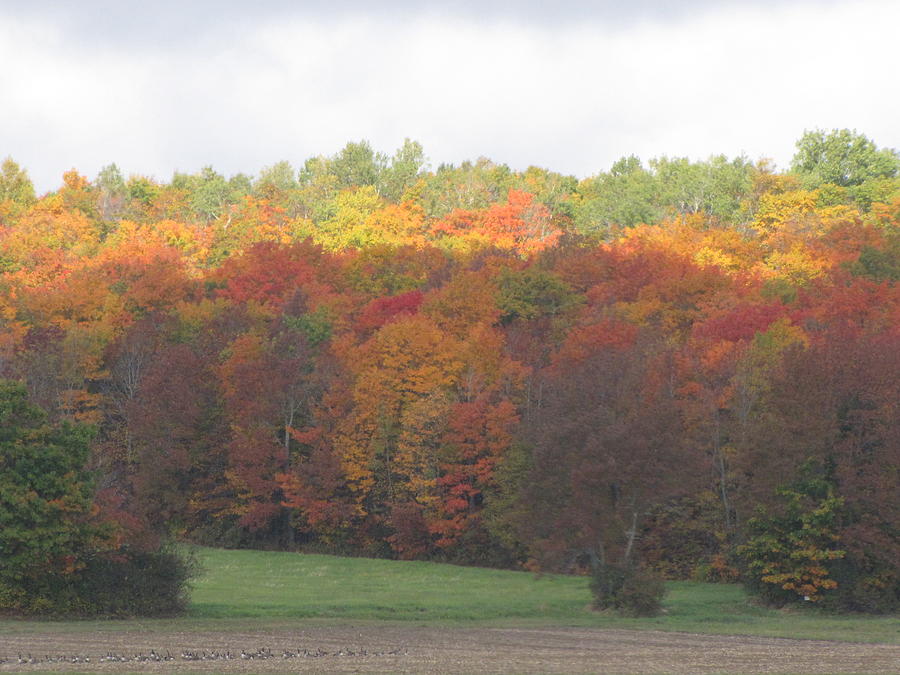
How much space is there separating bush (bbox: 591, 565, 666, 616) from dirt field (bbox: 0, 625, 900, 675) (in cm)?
522

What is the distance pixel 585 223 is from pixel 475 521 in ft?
229

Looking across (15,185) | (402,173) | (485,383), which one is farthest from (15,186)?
(485,383)

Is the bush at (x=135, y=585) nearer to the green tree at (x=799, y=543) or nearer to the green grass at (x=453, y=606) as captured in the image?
the green grass at (x=453, y=606)

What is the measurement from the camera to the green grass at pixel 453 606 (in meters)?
40.5

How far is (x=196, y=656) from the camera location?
30969 millimetres

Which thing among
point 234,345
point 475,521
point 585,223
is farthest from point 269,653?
point 585,223

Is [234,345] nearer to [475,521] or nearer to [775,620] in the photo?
[475,521]

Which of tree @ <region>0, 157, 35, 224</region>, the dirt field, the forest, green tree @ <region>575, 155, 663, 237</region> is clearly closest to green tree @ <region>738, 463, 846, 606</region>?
the forest

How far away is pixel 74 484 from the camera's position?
41.3m

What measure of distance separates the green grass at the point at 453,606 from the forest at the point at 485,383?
2061 mm

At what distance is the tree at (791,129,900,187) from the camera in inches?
5389

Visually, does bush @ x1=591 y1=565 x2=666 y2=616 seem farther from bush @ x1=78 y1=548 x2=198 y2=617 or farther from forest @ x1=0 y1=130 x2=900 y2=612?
bush @ x1=78 y1=548 x2=198 y2=617

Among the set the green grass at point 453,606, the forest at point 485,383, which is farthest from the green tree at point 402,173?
the green grass at point 453,606

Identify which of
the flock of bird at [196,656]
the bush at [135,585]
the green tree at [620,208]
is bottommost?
the flock of bird at [196,656]
